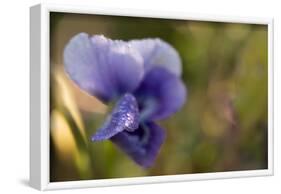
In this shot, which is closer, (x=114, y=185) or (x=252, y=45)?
(x=114, y=185)

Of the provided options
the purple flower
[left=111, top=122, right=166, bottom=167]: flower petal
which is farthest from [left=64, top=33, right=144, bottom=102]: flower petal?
[left=111, top=122, right=166, bottom=167]: flower petal

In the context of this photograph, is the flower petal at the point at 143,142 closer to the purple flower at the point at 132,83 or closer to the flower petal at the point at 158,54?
the purple flower at the point at 132,83

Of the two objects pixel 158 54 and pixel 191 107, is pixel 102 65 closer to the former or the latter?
pixel 158 54

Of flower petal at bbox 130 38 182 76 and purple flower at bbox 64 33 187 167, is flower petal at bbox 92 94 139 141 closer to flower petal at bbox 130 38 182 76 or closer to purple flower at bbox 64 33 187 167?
purple flower at bbox 64 33 187 167

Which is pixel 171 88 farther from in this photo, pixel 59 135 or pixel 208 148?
pixel 59 135

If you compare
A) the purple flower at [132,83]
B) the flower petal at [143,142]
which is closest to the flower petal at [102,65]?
the purple flower at [132,83]

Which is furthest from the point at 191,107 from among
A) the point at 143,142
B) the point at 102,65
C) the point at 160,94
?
the point at 102,65

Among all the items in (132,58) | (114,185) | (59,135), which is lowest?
(114,185)
